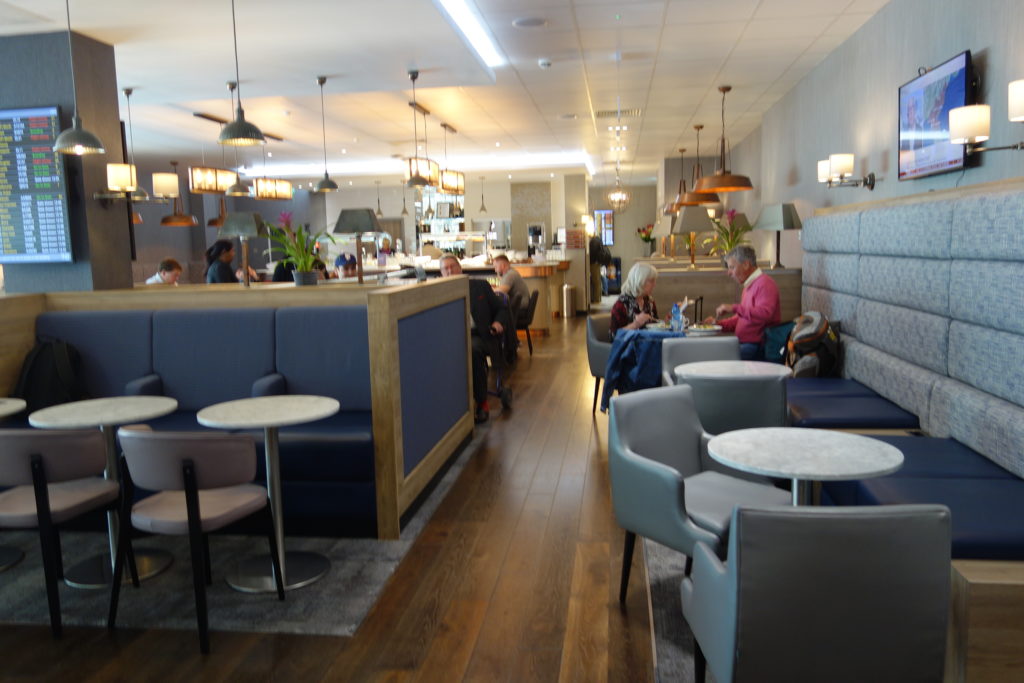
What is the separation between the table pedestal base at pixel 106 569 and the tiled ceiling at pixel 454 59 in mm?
3089

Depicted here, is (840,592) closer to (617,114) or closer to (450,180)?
(617,114)

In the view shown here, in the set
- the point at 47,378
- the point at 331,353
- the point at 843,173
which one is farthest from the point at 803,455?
the point at 843,173

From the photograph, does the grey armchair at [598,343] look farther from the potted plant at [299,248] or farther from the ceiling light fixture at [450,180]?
the ceiling light fixture at [450,180]

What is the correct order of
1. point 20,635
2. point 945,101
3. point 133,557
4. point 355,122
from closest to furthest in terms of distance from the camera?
point 20,635, point 133,557, point 945,101, point 355,122

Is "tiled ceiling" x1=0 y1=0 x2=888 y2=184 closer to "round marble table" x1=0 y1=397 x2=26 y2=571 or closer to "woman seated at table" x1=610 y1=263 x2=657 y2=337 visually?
"woman seated at table" x1=610 y1=263 x2=657 y2=337

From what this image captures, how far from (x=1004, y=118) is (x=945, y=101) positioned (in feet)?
1.80

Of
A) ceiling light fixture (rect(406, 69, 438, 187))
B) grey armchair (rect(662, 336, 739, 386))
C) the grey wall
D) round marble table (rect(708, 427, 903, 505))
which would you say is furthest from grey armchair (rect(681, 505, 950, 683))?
ceiling light fixture (rect(406, 69, 438, 187))

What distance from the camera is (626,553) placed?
3.00m

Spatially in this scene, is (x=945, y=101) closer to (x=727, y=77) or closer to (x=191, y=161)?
(x=727, y=77)

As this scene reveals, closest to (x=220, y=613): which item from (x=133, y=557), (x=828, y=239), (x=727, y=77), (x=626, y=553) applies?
(x=133, y=557)

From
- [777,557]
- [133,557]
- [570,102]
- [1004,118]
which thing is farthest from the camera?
[570,102]

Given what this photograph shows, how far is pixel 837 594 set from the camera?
174cm

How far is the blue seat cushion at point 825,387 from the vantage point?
4.54m

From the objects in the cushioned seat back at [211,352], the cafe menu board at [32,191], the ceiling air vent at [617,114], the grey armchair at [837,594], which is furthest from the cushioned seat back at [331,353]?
the ceiling air vent at [617,114]
